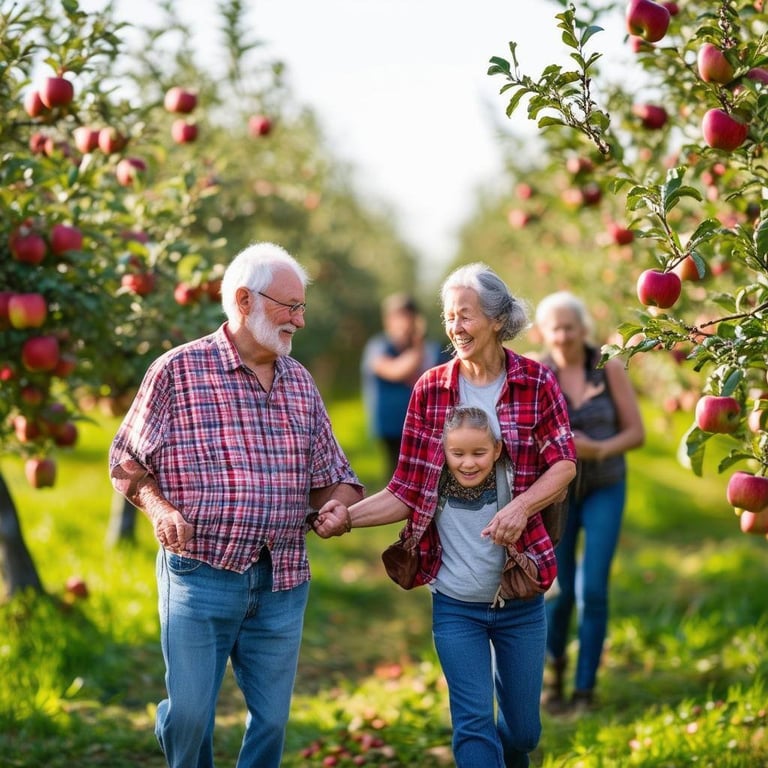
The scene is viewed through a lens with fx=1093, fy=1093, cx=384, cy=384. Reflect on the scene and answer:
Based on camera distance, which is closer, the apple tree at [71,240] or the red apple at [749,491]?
the red apple at [749,491]

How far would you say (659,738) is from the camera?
3.96 meters

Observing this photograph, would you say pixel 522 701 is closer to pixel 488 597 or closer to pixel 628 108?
pixel 488 597

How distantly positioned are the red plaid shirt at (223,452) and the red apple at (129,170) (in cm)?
190

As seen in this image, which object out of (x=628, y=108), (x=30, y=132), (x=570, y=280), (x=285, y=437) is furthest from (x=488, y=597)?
(x=570, y=280)

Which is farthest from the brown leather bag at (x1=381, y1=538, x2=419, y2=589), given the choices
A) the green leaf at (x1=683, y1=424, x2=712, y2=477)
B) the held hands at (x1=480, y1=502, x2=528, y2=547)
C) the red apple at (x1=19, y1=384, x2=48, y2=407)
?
the red apple at (x1=19, y1=384, x2=48, y2=407)

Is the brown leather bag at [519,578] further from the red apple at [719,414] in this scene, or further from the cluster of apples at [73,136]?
the cluster of apples at [73,136]

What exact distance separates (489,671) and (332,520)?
64 cm

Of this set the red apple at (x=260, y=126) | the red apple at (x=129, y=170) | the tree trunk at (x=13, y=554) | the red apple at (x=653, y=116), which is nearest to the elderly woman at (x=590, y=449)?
the red apple at (x=653, y=116)

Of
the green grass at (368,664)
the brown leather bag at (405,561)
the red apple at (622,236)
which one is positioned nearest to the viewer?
the brown leather bag at (405,561)

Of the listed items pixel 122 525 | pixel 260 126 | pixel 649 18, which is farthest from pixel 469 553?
pixel 122 525

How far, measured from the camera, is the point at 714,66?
3227mm

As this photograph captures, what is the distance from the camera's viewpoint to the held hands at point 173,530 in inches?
113

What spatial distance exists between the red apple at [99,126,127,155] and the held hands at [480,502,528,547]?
2.47 m

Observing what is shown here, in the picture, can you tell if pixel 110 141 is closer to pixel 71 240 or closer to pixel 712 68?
pixel 71 240
